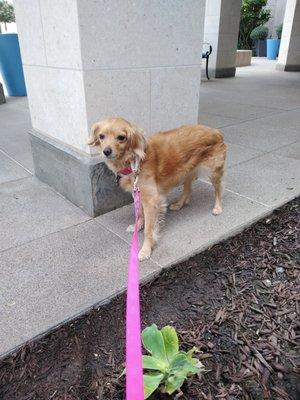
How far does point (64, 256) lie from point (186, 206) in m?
1.54

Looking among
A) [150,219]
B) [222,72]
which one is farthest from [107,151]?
[222,72]

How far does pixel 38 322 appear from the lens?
227 centimetres

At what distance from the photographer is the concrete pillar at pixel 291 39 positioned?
15.1m

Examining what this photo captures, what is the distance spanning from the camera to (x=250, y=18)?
984 inches

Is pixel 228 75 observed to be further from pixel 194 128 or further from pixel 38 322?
pixel 38 322

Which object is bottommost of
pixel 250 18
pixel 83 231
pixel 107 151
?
pixel 83 231

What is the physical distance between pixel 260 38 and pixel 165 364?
2821cm

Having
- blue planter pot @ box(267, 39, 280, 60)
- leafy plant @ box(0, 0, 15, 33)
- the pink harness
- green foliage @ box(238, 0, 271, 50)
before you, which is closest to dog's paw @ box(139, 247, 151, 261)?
the pink harness

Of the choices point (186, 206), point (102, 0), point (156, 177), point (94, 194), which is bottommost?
point (186, 206)

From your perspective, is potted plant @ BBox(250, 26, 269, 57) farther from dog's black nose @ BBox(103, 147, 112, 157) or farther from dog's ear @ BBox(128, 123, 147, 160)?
dog's black nose @ BBox(103, 147, 112, 157)

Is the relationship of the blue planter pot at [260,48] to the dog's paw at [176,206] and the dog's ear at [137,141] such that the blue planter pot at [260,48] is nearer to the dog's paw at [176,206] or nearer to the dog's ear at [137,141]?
the dog's paw at [176,206]

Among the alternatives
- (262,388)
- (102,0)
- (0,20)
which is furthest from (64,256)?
(0,20)

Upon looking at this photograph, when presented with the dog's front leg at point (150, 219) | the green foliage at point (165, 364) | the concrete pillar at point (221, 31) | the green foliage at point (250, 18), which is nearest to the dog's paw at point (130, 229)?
the dog's front leg at point (150, 219)

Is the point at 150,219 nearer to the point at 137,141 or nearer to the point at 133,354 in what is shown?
the point at 137,141
